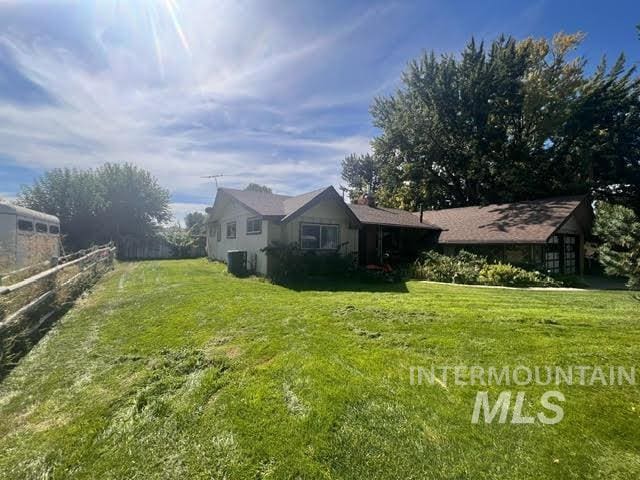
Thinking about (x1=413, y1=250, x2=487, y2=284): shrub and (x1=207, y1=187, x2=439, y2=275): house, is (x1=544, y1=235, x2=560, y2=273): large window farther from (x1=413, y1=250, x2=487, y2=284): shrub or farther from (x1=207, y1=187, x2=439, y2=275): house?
(x1=207, y1=187, x2=439, y2=275): house

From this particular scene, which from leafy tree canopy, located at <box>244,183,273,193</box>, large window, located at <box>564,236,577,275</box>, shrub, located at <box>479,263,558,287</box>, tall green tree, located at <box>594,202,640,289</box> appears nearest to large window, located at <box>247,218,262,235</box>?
shrub, located at <box>479,263,558,287</box>

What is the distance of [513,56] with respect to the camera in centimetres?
2342

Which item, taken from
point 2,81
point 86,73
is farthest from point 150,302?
point 2,81

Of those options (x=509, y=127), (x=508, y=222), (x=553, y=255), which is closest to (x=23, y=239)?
(x=508, y=222)

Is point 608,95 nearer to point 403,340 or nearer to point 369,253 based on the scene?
point 369,253

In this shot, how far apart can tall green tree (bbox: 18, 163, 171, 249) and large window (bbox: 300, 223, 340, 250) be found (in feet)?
72.8

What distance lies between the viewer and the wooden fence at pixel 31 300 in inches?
187

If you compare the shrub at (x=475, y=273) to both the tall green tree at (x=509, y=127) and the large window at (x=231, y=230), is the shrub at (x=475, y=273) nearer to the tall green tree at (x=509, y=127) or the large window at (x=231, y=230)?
the large window at (x=231, y=230)

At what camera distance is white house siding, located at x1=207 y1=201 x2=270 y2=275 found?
1366 centimetres

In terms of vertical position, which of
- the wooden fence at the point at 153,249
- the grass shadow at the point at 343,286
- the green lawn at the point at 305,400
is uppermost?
the wooden fence at the point at 153,249

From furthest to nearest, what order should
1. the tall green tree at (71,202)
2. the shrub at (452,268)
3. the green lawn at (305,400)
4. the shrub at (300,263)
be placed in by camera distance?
the tall green tree at (71,202) < the shrub at (452,268) < the shrub at (300,263) < the green lawn at (305,400)

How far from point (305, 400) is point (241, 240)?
1338cm

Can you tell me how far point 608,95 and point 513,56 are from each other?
22.5ft

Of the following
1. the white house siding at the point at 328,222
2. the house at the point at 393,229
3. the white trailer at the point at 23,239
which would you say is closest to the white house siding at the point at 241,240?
the house at the point at 393,229
